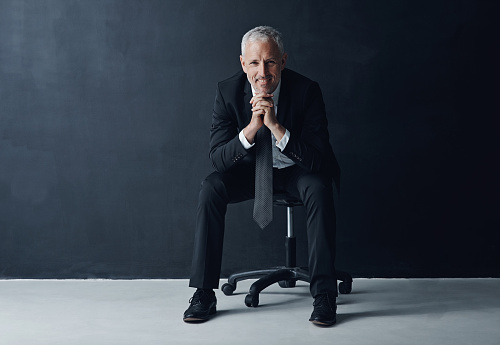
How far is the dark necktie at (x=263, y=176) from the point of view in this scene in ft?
8.70

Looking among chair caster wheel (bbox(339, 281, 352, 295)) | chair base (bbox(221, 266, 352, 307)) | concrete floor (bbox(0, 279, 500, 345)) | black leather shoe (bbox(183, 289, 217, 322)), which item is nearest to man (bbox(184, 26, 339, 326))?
black leather shoe (bbox(183, 289, 217, 322))

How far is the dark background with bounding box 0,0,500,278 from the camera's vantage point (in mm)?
3248

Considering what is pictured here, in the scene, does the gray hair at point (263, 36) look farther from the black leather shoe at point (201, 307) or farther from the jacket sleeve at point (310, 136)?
the black leather shoe at point (201, 307)

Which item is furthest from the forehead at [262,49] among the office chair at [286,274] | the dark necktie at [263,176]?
the office chair at [286,274]

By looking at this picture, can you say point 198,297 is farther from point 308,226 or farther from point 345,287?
point 345,287

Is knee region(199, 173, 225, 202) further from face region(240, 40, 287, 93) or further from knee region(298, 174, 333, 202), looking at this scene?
face region(240, 40, 287, 93)

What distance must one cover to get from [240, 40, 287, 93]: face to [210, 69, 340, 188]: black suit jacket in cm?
12

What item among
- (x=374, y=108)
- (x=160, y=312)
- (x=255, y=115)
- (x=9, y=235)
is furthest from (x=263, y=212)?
(x=9, y=235)

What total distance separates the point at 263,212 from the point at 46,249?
144cm

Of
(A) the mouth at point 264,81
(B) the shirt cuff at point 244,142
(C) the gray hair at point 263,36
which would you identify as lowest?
(B) the shirt cuff at point 244,142

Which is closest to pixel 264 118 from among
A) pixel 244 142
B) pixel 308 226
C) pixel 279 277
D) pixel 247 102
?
pixel 244 142

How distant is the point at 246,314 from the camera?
258 centimetres

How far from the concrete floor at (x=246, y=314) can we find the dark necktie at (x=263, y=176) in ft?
1.51

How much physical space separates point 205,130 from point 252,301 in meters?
1.10
